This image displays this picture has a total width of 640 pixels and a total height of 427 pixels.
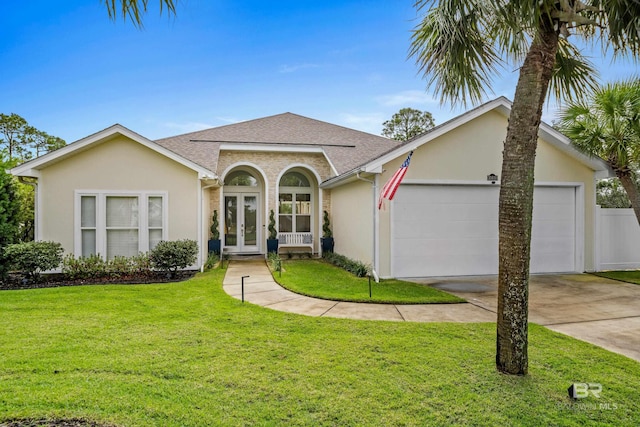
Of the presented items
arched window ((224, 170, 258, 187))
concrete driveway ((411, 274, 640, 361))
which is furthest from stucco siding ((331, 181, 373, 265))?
arched window ((224, 170, 258, 187))

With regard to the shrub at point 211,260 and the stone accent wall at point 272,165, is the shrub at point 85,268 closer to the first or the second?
the shrub at point 211,260

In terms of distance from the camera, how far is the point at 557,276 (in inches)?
398

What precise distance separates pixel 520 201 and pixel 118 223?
10708 mm

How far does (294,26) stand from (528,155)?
1172 cm

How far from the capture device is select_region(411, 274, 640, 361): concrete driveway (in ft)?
17.2

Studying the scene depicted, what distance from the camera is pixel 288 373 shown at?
12.8 feet

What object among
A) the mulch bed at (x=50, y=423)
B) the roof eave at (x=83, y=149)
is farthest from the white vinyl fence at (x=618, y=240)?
the mulch bed at (x=50, y=423)

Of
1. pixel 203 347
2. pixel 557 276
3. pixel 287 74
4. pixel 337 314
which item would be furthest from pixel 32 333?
pixel 287 74

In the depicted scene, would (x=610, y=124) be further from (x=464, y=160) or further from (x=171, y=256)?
(x=171, y=256)

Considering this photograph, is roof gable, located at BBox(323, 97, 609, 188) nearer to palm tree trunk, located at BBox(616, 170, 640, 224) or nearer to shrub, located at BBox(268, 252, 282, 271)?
palm tree trunk, located at BBox(616, 170, 640, 224)

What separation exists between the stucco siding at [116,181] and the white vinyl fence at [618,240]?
12.8 m

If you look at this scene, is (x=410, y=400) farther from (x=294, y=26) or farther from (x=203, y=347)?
(x=294, y=26)

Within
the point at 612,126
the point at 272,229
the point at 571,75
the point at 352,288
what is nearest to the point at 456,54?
the point at 571,75

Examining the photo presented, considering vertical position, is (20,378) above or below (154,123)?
below
